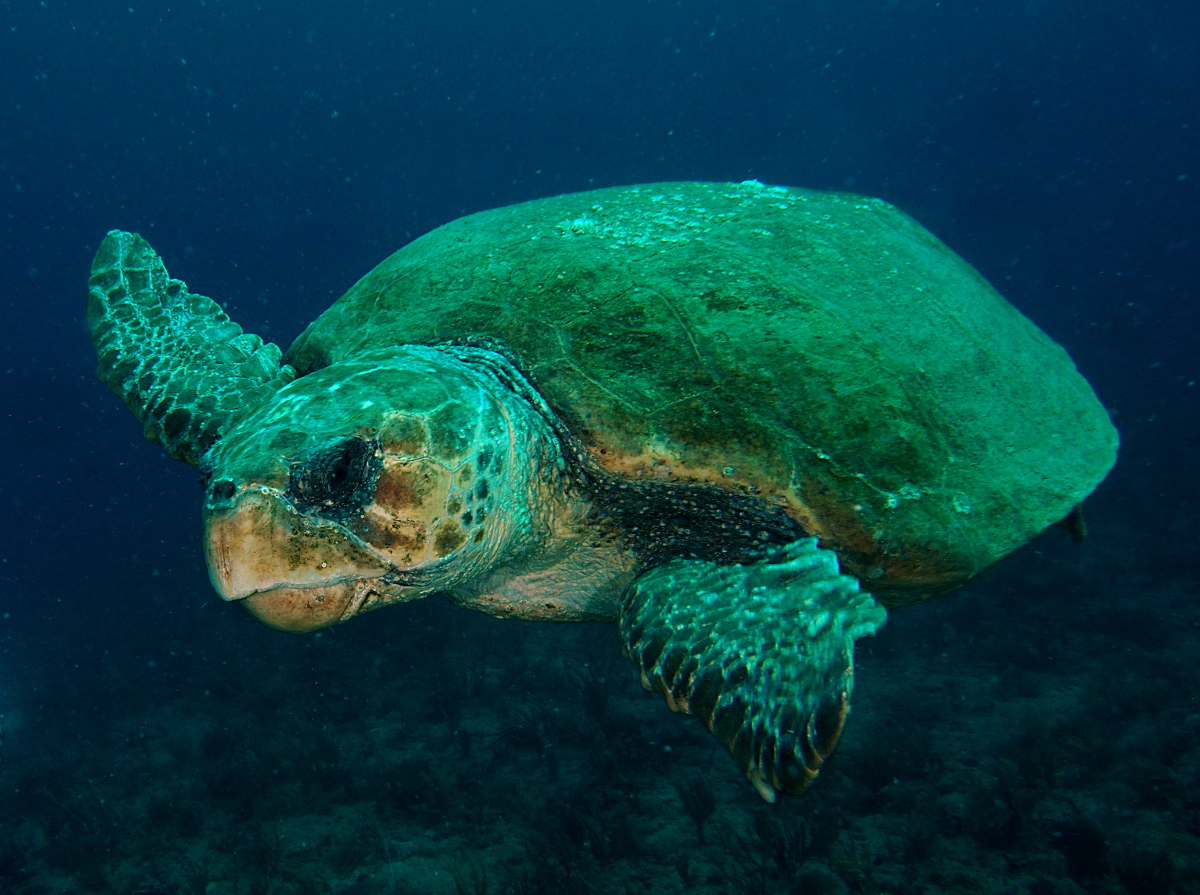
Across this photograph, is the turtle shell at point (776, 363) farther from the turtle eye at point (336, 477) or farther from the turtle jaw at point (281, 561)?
the turtle jaw at point (281, 561)

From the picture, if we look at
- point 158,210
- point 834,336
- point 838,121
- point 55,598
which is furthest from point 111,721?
point 838,121

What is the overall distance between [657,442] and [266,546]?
4.17 ft

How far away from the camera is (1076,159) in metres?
50.6

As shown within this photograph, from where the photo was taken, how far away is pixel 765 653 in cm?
192

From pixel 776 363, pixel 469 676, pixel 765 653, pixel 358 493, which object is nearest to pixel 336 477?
pixel 358 493

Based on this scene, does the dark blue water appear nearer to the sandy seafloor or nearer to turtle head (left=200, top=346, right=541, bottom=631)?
the sandy seafloor

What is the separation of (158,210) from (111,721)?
4832 cm

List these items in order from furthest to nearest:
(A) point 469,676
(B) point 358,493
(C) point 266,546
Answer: (A) point 469,676 → (B) point 358,493 → (C) point 266,546

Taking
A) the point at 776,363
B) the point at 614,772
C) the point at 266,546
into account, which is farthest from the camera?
the point at 614,772

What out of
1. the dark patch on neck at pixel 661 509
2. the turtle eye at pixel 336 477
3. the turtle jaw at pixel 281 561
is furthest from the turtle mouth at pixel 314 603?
the dark patch on neck at pixel 661 509

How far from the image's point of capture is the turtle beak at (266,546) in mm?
1622

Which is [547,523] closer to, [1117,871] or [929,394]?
[929,394]

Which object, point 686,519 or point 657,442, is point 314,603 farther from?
point 686,519

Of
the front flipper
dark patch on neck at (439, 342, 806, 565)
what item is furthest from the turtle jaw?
the front flipper
